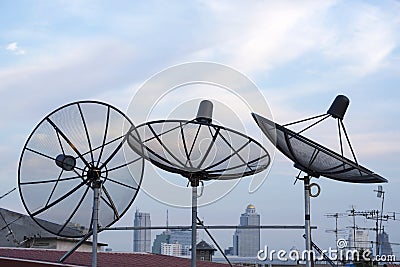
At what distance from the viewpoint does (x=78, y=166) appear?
15.1 metres

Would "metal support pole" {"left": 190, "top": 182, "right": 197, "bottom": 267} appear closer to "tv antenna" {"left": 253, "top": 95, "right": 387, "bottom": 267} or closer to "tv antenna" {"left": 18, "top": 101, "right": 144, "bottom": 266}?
"tv antenna" {"left": 18, "top": 101, "right": 144, "bottom": 266}

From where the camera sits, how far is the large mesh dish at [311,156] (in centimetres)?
1385

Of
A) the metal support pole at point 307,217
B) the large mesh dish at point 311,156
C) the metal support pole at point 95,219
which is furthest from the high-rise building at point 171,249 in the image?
the metal support pole at point 307,217

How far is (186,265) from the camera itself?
66.8ft

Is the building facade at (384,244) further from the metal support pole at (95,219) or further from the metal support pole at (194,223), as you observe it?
the metal support pole at (95,219)

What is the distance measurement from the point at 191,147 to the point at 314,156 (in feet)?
10.1

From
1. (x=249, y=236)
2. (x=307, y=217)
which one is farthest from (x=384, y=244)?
(x=307, y=217)

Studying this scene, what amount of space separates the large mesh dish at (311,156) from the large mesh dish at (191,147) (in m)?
2.02

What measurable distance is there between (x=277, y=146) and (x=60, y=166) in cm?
494

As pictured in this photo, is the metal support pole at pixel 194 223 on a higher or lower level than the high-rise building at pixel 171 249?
higher

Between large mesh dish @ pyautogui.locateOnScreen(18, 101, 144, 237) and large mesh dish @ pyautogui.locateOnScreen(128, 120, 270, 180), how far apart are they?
0.46 m

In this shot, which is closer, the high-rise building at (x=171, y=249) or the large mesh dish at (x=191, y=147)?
the large mesh dish at (x=191, y=147)

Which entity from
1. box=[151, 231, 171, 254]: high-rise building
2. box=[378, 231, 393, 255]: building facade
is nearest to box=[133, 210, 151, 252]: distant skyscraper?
box=[151, 231, 171, 254]: high-rise building

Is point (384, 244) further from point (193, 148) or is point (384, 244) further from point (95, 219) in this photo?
point (95, 219)
